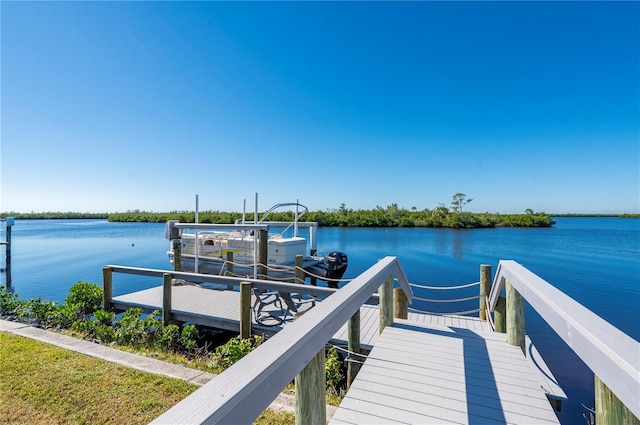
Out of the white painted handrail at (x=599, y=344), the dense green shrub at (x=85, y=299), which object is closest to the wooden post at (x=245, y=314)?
the dense green shrub at (x=85, y=299)

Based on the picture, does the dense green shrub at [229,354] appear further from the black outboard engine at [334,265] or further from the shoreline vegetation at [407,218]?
→ the shoreline vegetation at [407,218]

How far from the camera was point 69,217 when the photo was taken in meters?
105

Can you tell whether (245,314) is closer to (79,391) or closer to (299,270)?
(79,391)

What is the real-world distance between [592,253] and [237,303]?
86.9ft

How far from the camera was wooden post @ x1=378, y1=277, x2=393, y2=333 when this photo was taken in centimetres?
338

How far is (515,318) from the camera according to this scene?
9.84 ft

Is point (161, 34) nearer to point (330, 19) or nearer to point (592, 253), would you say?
point (330, 19)

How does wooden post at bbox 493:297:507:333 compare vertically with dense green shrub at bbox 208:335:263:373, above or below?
above

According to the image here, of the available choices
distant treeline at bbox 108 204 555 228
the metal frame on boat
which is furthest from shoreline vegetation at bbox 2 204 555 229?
the metal frame on boat

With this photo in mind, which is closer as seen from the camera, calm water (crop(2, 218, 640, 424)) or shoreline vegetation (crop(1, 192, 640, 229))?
calm water (crop(2, 218, 640, 424))

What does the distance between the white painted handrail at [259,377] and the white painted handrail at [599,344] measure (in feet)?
3.44

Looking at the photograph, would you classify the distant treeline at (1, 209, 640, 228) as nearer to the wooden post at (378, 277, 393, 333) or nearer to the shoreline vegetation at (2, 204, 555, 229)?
the shoreline vegetation at (2, 204, 555, 229)

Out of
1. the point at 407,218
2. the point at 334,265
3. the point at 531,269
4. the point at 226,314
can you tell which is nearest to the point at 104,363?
the point at 226,314

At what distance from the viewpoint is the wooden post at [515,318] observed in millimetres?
2926
